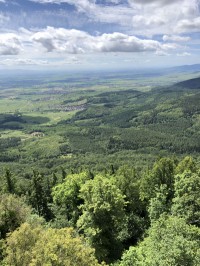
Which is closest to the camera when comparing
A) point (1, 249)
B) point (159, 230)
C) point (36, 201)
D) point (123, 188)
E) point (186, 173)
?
point (159, 230)

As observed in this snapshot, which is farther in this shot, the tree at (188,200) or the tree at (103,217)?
the tree at (103,217)

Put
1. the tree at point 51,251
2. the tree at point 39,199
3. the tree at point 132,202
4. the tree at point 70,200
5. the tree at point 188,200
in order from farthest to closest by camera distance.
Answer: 1. the tree at point 39,199
2. the tree at point 70,200
3. the tree at point 132,202
4. the tree at point 188,200
5. the tree at point 51,251

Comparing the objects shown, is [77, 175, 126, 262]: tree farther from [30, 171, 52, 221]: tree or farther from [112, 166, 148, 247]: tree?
[30, 171, 52, 221]: tree

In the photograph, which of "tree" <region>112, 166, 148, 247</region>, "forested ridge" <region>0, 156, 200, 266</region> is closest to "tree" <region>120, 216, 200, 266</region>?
"forested ridge" <region>0, 156, 200, 266</region>

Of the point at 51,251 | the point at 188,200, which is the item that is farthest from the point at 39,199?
the point at 51,251

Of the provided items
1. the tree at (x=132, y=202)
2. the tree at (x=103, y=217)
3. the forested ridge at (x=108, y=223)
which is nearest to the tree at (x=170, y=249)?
the forested ridge at (x=108, y=223)

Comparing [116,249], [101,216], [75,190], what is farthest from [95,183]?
[75,190]

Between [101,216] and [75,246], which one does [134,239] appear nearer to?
[101,216]

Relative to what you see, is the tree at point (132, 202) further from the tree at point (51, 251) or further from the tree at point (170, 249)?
the tree at point (51, 251)

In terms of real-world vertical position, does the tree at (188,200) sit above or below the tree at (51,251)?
below
